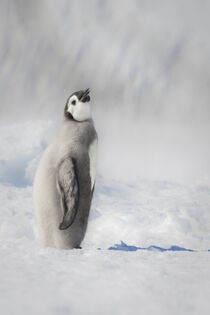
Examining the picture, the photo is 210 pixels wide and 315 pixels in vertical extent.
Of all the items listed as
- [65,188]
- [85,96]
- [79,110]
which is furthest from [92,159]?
[85,96]

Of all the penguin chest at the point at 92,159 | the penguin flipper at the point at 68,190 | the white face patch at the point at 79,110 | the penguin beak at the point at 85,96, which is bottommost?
the penguin flipper at the point at 68,190

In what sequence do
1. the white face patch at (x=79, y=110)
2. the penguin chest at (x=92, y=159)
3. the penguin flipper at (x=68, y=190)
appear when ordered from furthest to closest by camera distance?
the white face patch at (x=79, y=110) → the penguin chest at (x=92, y=159) → the penguin flipper at (x=68, y=190)

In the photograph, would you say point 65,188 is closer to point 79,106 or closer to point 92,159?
point 92,159

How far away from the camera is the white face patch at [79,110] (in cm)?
245

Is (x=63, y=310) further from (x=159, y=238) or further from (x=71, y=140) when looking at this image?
(x=159, y=238)

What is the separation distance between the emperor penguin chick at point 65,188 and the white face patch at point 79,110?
0.17 meters

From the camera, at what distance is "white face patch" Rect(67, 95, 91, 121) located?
245 centimetres

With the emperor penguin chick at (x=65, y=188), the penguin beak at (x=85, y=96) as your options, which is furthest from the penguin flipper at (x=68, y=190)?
the penguin beak at (x=85, y=96)

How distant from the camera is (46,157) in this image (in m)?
2.27

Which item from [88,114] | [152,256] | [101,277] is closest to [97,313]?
[101,277]

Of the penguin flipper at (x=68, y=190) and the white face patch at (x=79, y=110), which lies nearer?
the penguin flipper at (x=68, y=190)

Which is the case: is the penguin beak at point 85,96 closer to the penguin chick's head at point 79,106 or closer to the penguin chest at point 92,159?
the penguin chick's head at point 79,106

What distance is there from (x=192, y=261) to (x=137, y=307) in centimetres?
57

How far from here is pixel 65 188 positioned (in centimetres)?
209
